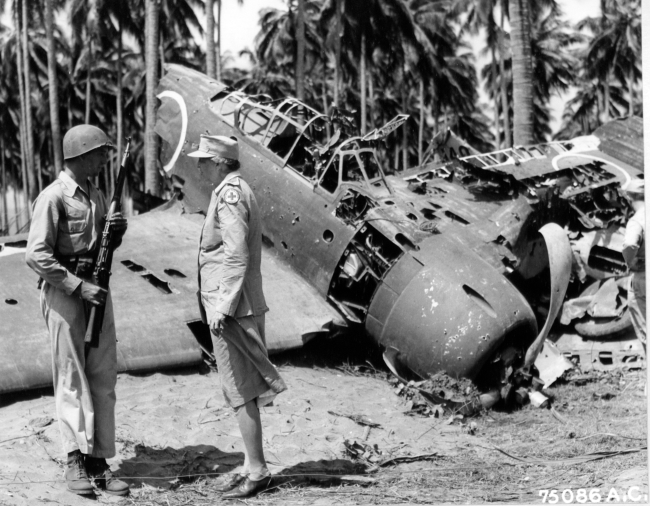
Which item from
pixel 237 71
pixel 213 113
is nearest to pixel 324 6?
pixel 237 71

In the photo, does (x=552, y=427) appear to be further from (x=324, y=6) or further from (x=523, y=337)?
(x=324, y=6)

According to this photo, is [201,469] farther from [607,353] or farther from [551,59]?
[551,59]

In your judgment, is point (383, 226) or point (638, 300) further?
point (383, 226)

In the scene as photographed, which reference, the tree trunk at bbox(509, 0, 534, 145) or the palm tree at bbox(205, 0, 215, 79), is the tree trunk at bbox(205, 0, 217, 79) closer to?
the palm tree at bbox(205, 0, 215, 79)

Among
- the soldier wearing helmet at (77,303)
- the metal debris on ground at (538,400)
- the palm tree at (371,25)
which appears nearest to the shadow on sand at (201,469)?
the soldier wearing helmet at (77,303)

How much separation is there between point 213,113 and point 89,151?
5815 mm

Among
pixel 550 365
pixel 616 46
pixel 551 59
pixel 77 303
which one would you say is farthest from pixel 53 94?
pixel 551 59

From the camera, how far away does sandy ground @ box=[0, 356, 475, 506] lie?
5.55m

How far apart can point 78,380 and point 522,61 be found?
41.1ft

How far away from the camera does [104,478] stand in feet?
17.3

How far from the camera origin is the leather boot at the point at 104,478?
514 centimetres

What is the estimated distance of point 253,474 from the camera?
17.1ft

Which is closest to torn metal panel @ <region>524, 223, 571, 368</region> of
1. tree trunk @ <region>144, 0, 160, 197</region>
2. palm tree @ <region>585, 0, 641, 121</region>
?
palm tree @ <region>585, 0, 641, 121</region>

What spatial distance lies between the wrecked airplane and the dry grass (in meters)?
0.72
